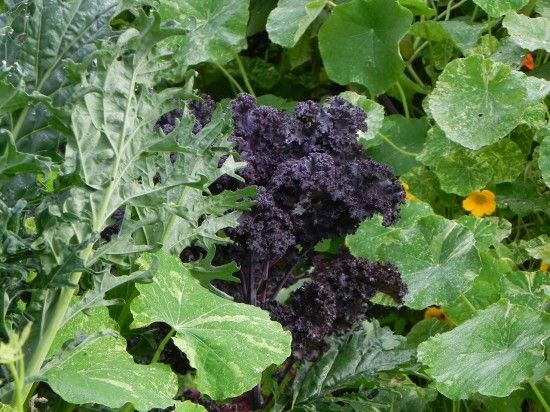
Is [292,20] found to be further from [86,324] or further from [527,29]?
[86,324]

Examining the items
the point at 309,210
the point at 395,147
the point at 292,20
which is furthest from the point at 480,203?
the point at 309,210

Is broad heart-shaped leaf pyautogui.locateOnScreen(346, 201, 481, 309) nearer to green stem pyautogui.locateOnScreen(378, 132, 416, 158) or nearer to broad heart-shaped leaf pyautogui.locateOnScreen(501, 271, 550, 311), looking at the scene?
broad heart-shaped leaf pyautogui.locateOnScreen(501, 271, 550, 311)

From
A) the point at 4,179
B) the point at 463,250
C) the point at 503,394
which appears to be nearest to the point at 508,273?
the point at 463,250

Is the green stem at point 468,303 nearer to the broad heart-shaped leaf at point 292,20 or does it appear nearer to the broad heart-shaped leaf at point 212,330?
the broad heart-shaped leaf at point 212,330

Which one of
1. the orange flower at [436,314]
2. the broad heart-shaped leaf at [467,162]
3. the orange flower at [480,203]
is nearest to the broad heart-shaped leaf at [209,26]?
the broad heart-shaped leaf at [467,162]

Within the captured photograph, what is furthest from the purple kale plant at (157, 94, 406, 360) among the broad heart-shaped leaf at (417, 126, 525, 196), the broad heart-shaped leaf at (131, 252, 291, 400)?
the broad heart-shaped leaf at (417, 126, 525, 196)

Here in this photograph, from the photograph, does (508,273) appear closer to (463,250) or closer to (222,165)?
(463,250)
